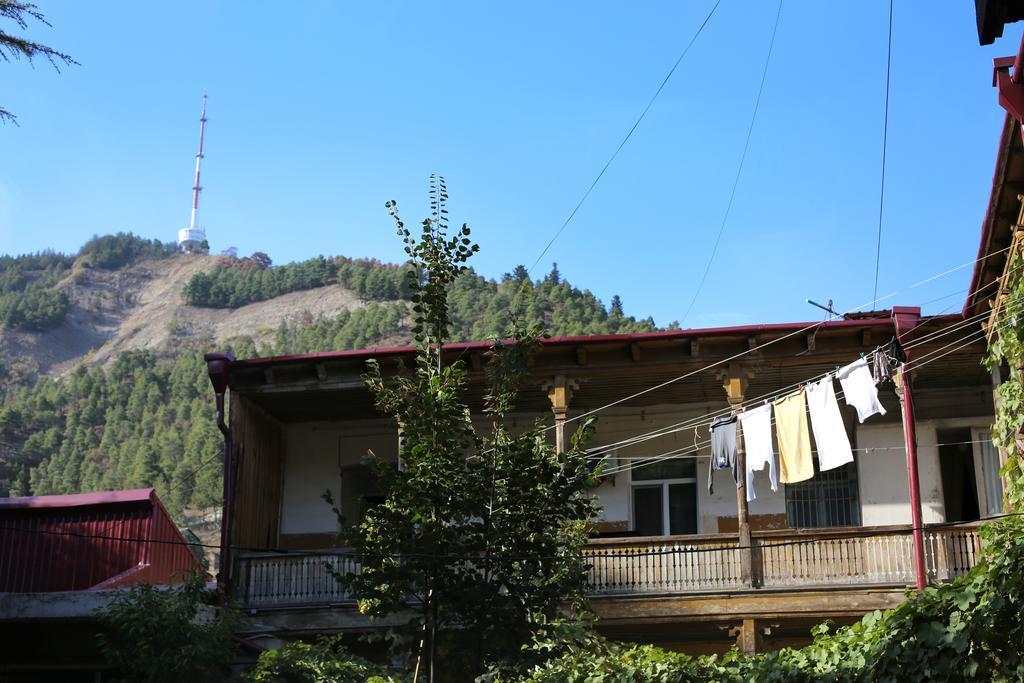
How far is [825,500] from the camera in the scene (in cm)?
2080

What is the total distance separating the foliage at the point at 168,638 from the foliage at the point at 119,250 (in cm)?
10861

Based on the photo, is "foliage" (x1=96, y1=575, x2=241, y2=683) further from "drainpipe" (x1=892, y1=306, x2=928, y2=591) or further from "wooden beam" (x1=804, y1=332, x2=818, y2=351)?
Result: "drainpipe" (x1=892, y1=306, x2=928, y2=591)

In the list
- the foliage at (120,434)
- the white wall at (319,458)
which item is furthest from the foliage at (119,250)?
the white wall at (319,458)

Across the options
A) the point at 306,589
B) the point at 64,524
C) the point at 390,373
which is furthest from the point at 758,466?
the point at 64,524

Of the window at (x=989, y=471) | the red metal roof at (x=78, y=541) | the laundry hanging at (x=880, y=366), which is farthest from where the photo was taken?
the window at (x=989, y=471)

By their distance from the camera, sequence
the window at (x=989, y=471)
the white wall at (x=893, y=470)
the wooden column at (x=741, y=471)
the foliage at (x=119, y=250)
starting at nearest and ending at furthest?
the wooden column at (x=741, y=471), the window at (x=989, y=471), the white wall at (x=893, y=470), the foliage at (x=119, y=250)

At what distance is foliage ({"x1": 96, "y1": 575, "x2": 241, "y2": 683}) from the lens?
14.9m

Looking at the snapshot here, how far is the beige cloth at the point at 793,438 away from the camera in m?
17.2

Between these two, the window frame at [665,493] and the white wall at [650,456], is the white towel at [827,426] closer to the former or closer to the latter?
the white wall at [650,456]

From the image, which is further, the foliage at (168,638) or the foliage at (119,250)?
the foliage at (119,250)

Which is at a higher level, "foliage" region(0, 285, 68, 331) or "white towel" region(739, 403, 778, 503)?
"foliage" region(0, 285, 68, 331)

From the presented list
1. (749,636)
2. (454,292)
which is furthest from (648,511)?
(454,292)

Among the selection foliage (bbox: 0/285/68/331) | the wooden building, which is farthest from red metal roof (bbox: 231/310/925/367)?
foliage (bbox: 0/285/68/331)

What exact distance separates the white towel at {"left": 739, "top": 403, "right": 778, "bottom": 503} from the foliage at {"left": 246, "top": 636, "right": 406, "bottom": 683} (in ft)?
21.9
